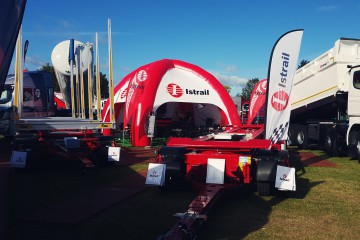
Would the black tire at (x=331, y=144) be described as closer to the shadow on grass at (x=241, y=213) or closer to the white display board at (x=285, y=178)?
the shadow on grass at (x=241, y=213)

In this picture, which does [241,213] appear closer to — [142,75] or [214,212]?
[214,212]

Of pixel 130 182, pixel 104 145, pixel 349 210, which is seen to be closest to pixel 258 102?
pixel 104 145

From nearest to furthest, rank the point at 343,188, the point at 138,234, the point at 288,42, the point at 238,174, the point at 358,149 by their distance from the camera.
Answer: the point at 138,234
the point at 238,174
the point at 343,188
the point at 288,42
the point at 358,149

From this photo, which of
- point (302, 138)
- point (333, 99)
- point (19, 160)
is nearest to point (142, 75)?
point (302, 138)

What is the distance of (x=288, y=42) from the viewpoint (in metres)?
8.84

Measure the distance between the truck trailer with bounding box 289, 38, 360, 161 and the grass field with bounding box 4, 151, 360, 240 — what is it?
158 inches

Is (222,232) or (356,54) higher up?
(356,54)

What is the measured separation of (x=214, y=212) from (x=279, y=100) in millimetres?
3502

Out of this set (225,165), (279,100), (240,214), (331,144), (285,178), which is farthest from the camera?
(331,144)

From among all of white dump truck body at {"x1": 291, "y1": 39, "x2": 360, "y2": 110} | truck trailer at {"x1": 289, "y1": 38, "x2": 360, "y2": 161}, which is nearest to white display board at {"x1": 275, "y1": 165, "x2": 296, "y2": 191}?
truck trailer at {"x1": 289, "y1": 38, "x2": 360, "y2": 161}

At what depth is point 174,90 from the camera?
63.1ft

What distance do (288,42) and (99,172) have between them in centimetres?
555

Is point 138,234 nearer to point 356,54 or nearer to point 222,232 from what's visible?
point 222,232

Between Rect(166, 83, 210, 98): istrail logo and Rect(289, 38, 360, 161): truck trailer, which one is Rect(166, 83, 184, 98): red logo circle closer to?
Rect(166, 83, 210, 98): istrail logo
